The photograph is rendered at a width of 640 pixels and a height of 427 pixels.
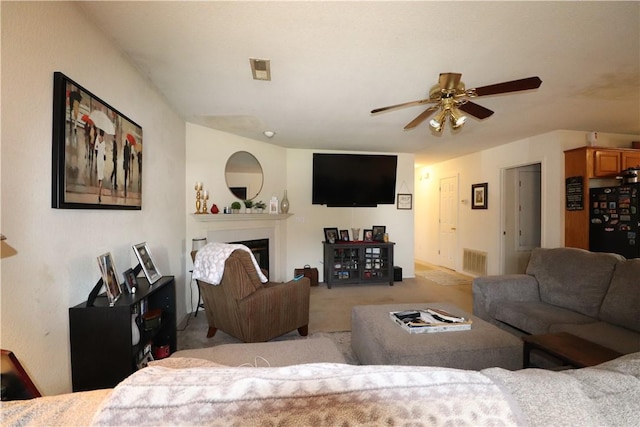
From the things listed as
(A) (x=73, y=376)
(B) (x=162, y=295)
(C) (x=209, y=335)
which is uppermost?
(B) (x=162, y=295)

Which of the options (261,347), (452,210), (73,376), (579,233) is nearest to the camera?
(73,376)

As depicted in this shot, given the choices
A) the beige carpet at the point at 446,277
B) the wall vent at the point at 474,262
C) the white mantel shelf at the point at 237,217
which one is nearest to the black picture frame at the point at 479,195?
the wall vent at the point at 474,262

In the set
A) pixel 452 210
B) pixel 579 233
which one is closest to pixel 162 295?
pixel 579 233

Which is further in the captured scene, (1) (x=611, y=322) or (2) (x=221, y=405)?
(1) (x=611, y=322)

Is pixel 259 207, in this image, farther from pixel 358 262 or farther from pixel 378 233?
pixel 378 233

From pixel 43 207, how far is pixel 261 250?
3.01 meters

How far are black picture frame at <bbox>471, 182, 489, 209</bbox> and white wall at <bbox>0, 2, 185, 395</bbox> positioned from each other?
208 inches

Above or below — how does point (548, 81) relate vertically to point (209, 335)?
above

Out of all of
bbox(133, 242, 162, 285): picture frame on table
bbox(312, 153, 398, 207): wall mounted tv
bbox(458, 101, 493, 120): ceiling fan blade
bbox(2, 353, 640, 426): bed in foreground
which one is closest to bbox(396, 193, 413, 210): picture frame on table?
bbox(312, 153, 398, 207): wall mounted tv

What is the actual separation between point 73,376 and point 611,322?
3.49m

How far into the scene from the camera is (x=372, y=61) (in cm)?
196

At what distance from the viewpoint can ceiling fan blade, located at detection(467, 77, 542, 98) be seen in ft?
5.29

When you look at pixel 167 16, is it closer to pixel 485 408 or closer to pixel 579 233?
pixel 485 408

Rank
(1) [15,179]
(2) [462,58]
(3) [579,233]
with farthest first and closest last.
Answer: (3) [579,233]
(2) [462,58]
(1) [15,179]
